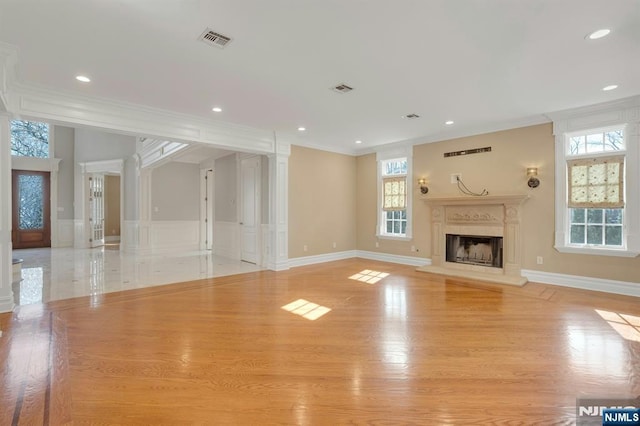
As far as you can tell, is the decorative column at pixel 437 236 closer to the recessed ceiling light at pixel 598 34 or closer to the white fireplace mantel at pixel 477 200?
the white fireplace mantel at pixel 477 200

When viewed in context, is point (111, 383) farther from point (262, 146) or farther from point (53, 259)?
point (53, 259)

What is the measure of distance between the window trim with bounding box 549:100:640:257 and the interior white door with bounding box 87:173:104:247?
12.5 meters

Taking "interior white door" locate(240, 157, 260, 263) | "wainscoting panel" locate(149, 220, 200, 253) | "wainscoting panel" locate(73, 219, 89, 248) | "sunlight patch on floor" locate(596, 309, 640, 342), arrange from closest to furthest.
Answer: "sunlight patch on floor" locate(596, 309, 640, 342)
"interior white door" locate(240, 157, 260, 263)
"wainscoting panel" locate(149, 220, 200, 253)
"wainscoting panel" locate(73, 219, 89, 248)

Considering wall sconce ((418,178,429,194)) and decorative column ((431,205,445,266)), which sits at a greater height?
wall sconce ((418,178,429,194))

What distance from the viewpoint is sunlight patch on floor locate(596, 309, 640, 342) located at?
2.98 metres

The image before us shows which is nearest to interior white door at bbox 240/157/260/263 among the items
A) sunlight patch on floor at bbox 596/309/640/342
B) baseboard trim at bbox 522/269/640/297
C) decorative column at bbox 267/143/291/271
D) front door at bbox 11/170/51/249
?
decorative column at bbox 267/143/291/271

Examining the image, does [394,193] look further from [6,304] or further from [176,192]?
[6,304]

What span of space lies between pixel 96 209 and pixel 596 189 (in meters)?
13.1

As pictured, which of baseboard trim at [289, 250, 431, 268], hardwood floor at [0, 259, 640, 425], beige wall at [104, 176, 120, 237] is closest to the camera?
hardwood floor at [0, 259, 640, 425]

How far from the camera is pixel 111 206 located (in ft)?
38.2

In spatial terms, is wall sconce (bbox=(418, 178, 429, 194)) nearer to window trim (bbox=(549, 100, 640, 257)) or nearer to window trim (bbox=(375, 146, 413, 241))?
window trim (bbox=(375, 146, 413, 241))

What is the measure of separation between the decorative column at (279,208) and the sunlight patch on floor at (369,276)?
156 cm

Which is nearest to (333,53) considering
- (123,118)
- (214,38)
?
(214,38)

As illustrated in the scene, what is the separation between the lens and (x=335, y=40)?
9.23ft
